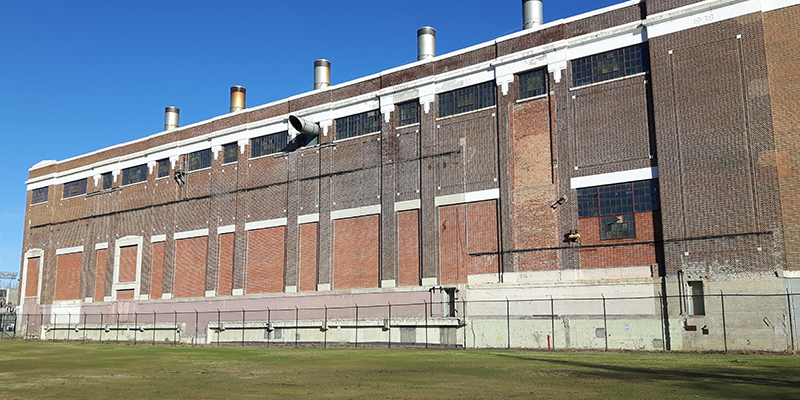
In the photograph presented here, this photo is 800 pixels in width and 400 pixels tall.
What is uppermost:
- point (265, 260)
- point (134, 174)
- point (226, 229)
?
point (134, 174)

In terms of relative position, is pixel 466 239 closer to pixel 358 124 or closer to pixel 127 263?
pixel 358 124

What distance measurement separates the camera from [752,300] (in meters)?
28.8

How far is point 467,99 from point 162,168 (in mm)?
28450

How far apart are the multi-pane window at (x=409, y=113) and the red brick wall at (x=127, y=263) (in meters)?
26.7

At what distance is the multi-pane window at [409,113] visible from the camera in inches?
1636

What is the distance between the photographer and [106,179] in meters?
59.9

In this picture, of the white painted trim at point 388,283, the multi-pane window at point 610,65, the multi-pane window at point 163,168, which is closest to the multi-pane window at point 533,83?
the multi-pane window at point 610,65

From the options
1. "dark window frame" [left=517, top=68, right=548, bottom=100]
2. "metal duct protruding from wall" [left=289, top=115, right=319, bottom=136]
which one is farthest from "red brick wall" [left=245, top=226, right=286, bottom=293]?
"dark window frame" [left=517, top=68, right=548, bottom=100]

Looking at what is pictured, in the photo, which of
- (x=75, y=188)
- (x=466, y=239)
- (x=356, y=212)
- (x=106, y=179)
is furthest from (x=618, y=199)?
(x=75, y=188)

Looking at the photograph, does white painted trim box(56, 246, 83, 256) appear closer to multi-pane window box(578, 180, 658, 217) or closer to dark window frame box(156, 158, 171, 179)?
dark window frame box(156, 158, 171, 179)

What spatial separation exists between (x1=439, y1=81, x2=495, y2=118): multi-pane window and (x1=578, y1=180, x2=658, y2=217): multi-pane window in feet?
26.0

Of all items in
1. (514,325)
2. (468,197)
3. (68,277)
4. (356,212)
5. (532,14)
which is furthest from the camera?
(68,277)

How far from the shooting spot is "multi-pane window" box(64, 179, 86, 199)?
6188 centimetres

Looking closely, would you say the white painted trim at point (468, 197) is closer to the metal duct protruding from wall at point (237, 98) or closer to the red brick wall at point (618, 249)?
the red brick wall at point (618, 249)
